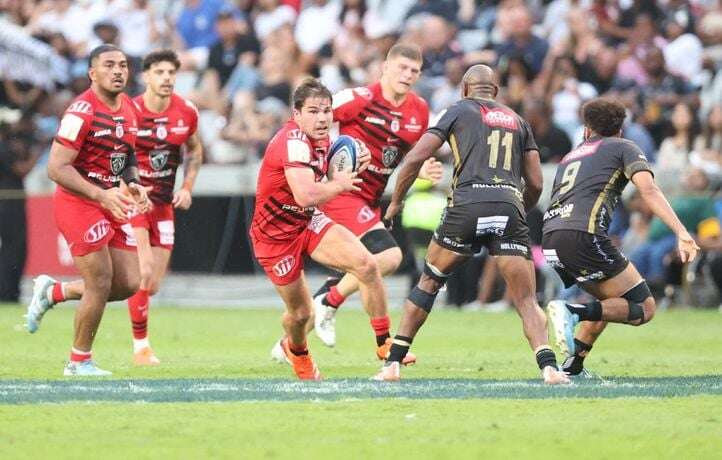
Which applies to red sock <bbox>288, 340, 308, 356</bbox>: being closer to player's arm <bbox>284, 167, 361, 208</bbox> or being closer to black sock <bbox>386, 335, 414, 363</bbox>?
black sock <bbox>386, 335, 414, 363</bbox>

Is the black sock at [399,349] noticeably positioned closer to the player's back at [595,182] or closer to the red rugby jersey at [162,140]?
the player's back at [595,182]

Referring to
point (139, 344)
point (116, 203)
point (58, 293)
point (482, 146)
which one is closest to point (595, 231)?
point (482, 146)

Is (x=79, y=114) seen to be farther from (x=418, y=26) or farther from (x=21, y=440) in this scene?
(x=418, y=26)

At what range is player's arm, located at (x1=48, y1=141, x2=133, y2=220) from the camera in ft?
34.3

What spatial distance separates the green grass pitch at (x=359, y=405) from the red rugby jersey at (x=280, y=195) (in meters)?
1.05

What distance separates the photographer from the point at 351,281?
12672mm

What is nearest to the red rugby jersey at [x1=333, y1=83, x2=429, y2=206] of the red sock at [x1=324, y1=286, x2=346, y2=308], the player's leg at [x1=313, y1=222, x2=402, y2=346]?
the player's leg at [x1=313, y1=222, x2=402, y2=346]

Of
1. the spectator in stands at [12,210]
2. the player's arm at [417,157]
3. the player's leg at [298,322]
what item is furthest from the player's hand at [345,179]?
the spectator in stands at [12,210]

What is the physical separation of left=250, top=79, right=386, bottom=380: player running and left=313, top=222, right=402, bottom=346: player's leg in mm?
1706

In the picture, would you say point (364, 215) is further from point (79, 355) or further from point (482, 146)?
point (79, 355)

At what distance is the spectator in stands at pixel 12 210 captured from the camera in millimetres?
20219

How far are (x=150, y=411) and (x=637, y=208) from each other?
450 inches

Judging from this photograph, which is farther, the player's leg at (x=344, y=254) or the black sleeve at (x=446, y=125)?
the player's leg at (x=344, y=254)

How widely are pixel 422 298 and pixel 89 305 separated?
8.28 ft
